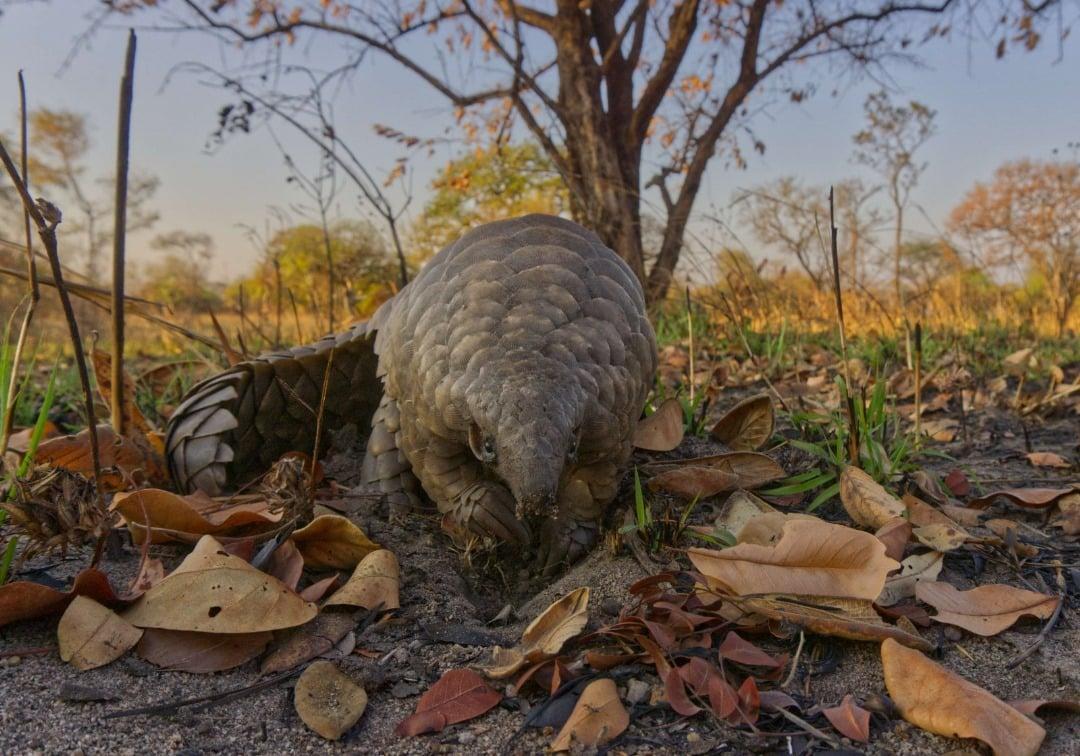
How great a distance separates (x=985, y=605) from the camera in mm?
1952

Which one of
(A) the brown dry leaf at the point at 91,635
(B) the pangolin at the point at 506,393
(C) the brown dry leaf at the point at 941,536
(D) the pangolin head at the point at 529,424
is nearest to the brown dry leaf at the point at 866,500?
(C) the brown dry leaf at the point at 941,536

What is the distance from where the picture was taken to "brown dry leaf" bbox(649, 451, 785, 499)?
2656mm

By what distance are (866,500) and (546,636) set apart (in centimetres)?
121

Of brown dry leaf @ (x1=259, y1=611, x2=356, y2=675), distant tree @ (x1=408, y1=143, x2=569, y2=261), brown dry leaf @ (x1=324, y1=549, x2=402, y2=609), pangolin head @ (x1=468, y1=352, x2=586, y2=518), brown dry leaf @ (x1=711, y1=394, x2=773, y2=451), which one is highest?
distant tree @ (x1=408, y1=143, x2=569, y2=261)

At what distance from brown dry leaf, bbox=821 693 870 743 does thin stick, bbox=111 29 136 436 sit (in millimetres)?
2246

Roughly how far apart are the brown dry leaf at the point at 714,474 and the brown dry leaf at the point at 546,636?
855mm

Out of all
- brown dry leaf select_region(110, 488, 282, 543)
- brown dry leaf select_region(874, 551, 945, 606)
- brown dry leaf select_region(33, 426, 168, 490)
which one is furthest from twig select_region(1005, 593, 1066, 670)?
brown dry leaf select_region(33, 426, 168, 490)

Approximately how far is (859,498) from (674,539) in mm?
632

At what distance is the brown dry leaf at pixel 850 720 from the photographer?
4.92 feet

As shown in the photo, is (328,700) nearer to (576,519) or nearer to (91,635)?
(91,635)

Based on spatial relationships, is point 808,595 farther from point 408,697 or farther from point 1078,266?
point 1078,266

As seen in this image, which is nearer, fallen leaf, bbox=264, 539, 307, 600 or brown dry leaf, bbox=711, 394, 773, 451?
fallen leaf, bbox=264, 539, 307, 600

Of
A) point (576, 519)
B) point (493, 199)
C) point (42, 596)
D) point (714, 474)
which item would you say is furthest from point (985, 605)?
point (493, 199)

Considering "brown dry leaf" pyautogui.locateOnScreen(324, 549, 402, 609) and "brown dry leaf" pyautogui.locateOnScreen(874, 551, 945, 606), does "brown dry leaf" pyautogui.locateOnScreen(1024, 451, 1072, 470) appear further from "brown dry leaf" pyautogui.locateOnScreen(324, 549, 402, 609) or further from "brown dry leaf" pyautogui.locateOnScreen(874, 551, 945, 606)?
"brown dry leaf" pyautogui.locateOnScreen(324, 549, 402, 609)
